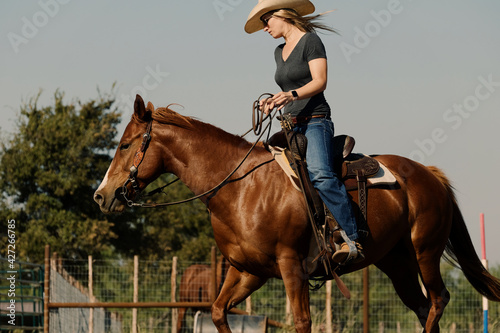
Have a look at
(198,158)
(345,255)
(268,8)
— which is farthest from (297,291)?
(268,8)

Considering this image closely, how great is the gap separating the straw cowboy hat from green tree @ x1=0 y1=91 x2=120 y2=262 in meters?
21.4

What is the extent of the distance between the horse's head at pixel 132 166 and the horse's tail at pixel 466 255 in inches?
114

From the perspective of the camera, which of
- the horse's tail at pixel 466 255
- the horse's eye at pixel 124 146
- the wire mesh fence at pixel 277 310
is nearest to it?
the horse's eye at pixel 124 146

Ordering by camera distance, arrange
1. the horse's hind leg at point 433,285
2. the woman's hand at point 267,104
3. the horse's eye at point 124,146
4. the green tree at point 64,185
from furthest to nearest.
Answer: the green tree at point 64,185 < the horse's hind leg at point 433,285 < the horse's eye at point 124,146 < the woman's hand at point 267,104

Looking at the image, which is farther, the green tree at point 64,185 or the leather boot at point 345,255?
the green tree at point 64,185

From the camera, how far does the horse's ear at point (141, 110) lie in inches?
210

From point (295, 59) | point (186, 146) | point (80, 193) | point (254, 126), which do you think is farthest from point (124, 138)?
point (80, 193)

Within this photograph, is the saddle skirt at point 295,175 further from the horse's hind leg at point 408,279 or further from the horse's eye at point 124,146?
the horse's eye at point 124,146

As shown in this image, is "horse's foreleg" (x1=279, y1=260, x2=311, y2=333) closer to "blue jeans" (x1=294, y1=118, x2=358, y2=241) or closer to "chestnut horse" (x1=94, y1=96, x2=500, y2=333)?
"chestnut horse" (x1=94, y1=96, x2=500, y2=333)

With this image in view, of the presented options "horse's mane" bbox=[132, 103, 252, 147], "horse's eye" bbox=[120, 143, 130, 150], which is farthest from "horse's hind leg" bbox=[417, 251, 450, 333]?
"horse's eye" bbox=[120, 143, 130, 150]

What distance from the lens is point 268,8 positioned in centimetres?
552

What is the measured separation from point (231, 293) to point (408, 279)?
188cm

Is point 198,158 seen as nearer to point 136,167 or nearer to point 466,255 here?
point 136,167

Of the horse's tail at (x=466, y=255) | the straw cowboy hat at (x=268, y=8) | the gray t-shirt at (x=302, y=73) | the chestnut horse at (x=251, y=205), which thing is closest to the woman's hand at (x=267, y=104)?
the gray t-shirt at (x=302, y=73)
